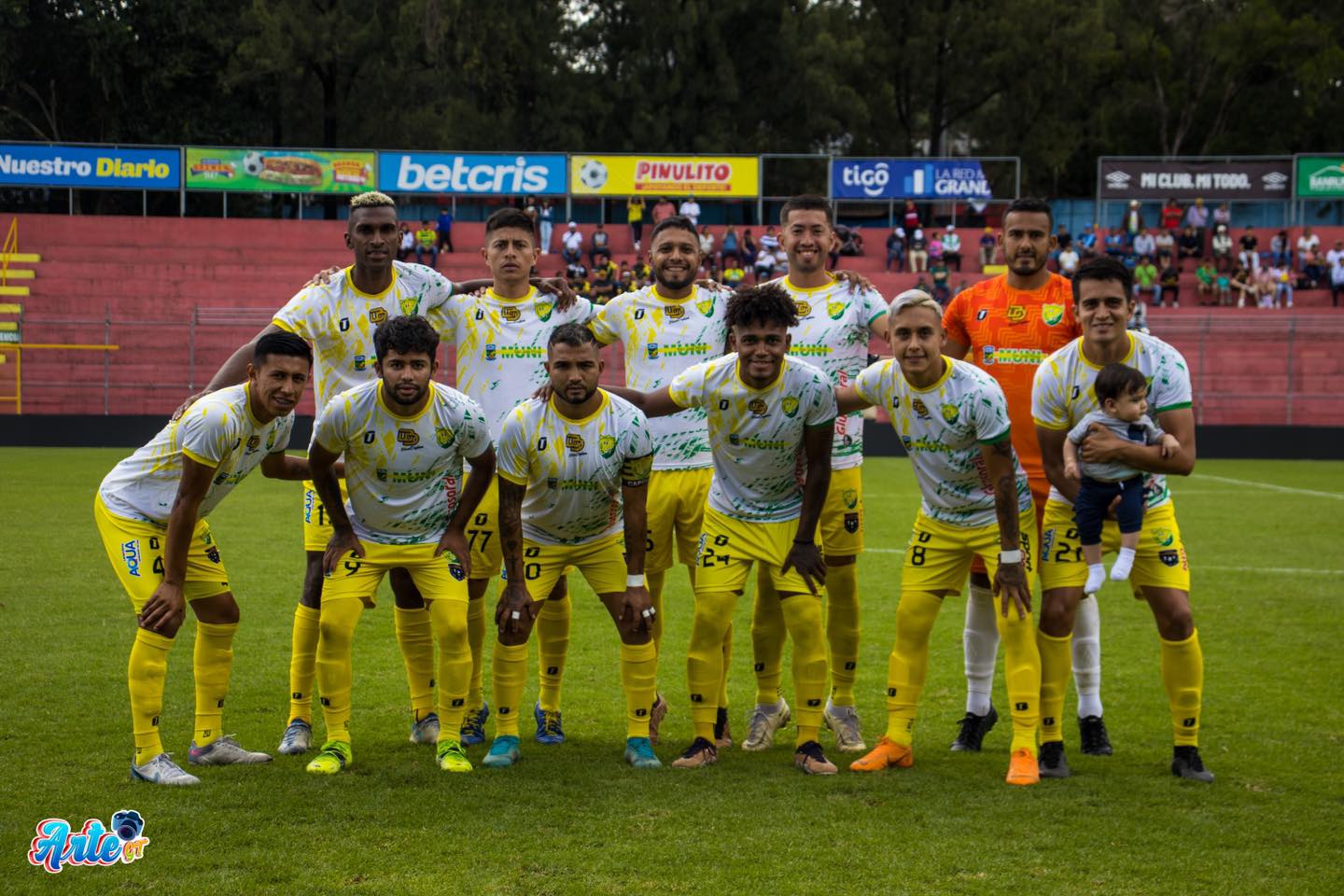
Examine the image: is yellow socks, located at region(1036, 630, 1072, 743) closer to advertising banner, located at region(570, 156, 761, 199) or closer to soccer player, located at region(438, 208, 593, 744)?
soccer player, located at region(438, 208, 593, 744)

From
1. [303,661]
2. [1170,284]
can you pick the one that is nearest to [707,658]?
[303,661]

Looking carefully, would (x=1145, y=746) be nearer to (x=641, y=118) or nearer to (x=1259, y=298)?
(x=1259, y=298)

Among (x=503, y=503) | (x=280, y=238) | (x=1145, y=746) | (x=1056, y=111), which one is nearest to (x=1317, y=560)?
(x=1145, y=746)

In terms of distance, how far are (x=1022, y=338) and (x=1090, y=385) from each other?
2.41 feet

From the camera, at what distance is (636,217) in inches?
1454

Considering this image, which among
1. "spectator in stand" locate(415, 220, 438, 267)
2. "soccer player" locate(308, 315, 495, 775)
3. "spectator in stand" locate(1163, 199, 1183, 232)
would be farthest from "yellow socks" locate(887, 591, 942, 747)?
"spectator in stand" locate(1163, 199, 1183, 232)

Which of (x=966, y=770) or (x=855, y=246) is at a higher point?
(x=855, y=246)

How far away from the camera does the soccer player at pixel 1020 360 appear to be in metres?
6.73

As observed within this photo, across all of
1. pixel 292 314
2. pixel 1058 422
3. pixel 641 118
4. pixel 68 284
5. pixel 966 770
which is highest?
pixel 641 118

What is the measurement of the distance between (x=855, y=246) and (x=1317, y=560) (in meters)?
23.8

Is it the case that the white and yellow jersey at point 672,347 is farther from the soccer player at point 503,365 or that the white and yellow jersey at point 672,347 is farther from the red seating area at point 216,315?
the red seating area at point 216,315

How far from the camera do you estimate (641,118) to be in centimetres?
4875

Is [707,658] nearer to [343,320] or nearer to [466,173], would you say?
[343,320]

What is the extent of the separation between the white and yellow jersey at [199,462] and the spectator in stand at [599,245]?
2995 cm
